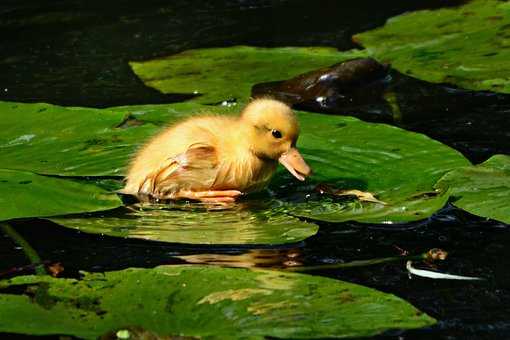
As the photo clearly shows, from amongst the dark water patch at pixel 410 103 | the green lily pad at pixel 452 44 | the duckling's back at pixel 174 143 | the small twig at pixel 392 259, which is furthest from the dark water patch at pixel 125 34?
the small twig at pixel 392 259

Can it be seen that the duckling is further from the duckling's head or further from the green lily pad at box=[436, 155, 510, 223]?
the green lily pad at box=[436, 155, 510, 223]

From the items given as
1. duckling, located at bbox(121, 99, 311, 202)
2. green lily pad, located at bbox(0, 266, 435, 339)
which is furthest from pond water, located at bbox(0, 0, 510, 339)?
duckling, located at bbox(121, 99, 311, 202)

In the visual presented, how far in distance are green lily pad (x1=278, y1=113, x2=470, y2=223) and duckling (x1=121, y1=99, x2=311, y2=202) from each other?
0.54ft

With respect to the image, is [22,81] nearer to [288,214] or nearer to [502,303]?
[288,214]

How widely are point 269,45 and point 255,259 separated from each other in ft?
10.4

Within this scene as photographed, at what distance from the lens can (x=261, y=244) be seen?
3725 mm

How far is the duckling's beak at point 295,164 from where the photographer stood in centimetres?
415

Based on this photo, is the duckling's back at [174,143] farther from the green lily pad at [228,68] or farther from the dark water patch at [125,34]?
the dark water patch at [125,34]

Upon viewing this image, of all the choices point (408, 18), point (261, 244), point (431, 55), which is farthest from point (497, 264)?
point (408, 18)

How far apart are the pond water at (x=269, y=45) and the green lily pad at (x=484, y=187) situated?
0.29 feet

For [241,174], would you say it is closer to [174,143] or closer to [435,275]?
[174,143]

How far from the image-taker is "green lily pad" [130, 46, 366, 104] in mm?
5625

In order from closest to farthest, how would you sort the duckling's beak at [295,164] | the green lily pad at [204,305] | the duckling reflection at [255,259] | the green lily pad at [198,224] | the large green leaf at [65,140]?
the green lily pad at [204,305], the duckling reflection at [255,259], the green lily pad at [198,224], the duckling's beak at [295,164], the large green leaf at [65,140]

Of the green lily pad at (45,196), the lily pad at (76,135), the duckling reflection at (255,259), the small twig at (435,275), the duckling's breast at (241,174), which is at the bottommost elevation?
the small twig at (435,275)
